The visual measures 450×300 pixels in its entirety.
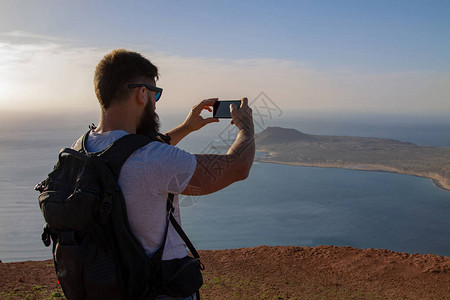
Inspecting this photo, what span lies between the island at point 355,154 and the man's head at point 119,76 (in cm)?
6498

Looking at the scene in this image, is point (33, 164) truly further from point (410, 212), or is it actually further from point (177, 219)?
point (177, 219)

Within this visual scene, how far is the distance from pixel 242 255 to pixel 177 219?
7.85 meters

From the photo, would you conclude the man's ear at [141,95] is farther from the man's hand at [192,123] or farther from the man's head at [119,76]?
the man's hand at [192,123]

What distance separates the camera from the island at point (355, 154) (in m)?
70.3

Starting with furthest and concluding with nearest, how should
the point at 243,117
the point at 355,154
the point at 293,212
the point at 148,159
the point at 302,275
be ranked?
the point at 355,154, the point at 293,212, the point at 302,275, the point at 243,117, the point at 148,159

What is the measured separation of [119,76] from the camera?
155cm

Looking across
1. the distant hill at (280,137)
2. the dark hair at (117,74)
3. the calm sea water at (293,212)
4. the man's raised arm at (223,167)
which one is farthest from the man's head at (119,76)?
the distant hill at (280,137)

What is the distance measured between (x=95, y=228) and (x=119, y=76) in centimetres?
66

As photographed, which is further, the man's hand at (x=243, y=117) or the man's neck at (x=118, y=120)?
the man's hand at (x=243, y=117)

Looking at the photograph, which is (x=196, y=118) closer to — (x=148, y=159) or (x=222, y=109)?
(x=222, y=109)

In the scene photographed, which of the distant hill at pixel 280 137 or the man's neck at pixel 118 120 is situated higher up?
the man's neck at pixel 118 120

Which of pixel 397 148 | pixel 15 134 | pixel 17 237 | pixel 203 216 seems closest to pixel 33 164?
pixel 17 237

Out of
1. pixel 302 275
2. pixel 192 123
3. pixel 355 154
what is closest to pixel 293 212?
pixel 302 275

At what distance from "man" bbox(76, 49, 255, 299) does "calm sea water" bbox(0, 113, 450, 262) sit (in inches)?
737
